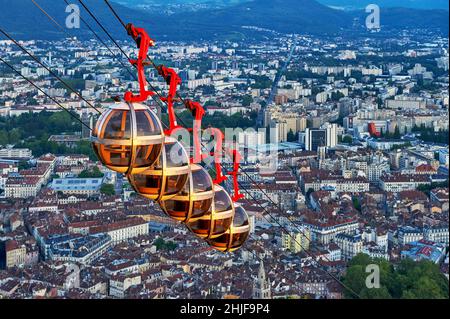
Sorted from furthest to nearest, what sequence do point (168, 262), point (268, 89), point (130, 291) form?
point (268, 89) → point (168, 262) → point (130, 291)

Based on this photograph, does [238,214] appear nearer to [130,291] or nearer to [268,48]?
[130,291]

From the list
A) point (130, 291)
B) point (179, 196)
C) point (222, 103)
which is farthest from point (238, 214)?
point (222, 103)

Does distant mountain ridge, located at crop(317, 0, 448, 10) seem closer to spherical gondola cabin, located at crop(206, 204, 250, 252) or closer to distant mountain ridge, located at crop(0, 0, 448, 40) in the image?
distant mountain ridge, located at crop(0, 0, 448, 40)

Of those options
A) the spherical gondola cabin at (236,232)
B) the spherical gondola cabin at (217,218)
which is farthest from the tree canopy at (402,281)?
the spherical gondola cabin at (217,218)

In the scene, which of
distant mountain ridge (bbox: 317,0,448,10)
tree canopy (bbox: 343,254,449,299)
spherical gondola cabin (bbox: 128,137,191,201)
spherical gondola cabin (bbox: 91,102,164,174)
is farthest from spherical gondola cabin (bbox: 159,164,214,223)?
distant mountain ridge (bbox: 317,0,448,10)

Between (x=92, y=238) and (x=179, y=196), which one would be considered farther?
(x=92, y=238)

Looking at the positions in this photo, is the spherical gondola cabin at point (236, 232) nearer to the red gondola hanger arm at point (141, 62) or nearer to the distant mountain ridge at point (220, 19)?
the red gondola hanger arm at point (141, 62)
